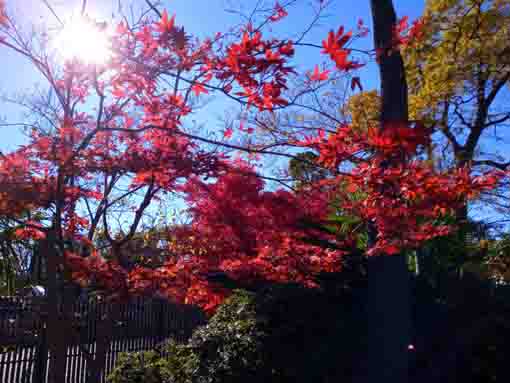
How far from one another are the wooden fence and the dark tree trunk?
2.97 meters

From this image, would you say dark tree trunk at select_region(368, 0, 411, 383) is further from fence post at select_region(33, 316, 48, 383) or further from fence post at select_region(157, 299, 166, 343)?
fence post at select_region(157, 299, 166, 343)

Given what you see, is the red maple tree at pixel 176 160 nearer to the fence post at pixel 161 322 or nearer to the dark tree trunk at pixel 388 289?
the dark tree trunk at pixel 388 289

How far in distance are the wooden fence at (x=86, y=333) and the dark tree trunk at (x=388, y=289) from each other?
2.97 m

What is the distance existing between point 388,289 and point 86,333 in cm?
516

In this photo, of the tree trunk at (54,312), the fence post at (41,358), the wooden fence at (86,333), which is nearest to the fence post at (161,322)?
the wooden fence at (86,333)

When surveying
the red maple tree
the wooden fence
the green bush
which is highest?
the red maple tree

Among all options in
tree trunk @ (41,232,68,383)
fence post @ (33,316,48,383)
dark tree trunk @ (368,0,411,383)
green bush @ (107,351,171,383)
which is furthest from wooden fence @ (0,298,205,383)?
dark tree trunk @ (368,0,411,383)

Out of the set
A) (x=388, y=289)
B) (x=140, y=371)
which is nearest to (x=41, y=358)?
(x=140, y=371)

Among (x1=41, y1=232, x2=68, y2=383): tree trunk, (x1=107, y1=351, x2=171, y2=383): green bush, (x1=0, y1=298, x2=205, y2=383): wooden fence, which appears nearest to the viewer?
(x1=41, y1=232, x2=68, y2=383): tree trunk

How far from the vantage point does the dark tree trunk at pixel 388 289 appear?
5.75m

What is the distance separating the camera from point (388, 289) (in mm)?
5914

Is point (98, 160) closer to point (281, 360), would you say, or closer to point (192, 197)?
point (192, 197)

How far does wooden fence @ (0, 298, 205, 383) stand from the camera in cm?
705

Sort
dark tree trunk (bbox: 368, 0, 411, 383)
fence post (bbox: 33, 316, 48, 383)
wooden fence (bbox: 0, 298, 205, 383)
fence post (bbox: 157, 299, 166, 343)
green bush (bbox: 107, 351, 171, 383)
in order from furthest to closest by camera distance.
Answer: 1. fence post (bbox: 157, 299, 166, 343)
2. fence post (bbox: 33, 316, 48, 383)
3. wooden fence (bbox: 0, 298, 205, 383)
4. green bush (bbox: 107, 351, 171, 383)
5. dark tree trunk (bbox: 368, 0, 411, 383)
